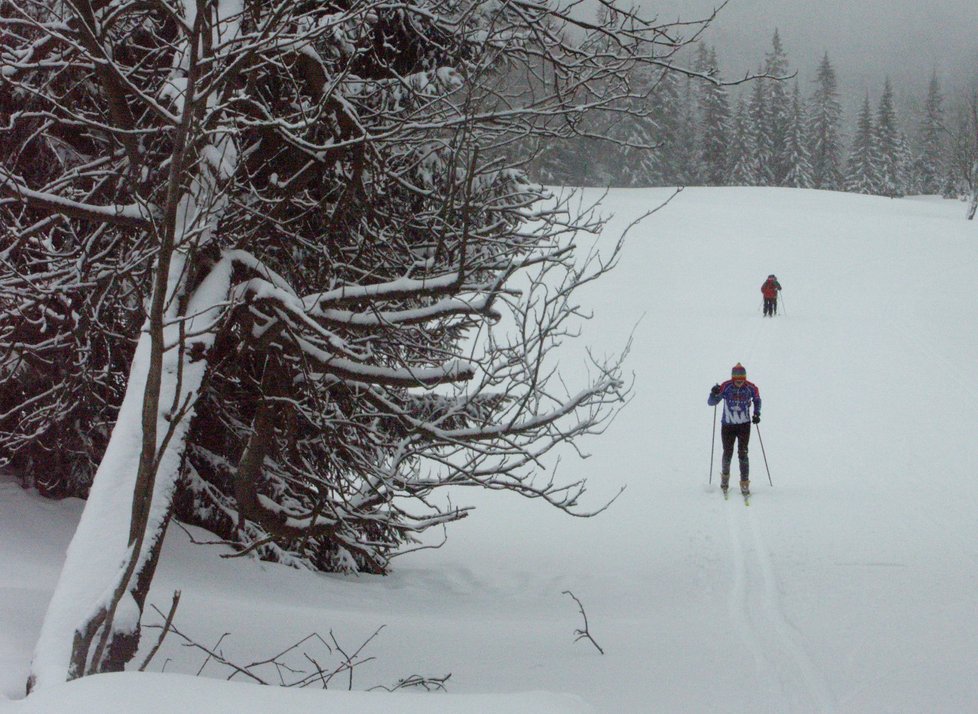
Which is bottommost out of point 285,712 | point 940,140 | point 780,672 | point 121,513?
point 780,672

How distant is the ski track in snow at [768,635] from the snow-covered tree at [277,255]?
1761 mm

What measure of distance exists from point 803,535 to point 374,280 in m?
6.22

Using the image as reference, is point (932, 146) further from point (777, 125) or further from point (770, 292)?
point (770, 292)

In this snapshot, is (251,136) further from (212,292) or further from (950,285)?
(950,285)

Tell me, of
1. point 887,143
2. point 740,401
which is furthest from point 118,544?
point 887,143

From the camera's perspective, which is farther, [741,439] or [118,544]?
[741,439]

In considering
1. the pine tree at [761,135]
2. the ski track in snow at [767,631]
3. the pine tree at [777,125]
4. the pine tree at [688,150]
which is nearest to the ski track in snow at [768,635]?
the ski track in snow at [767,631]

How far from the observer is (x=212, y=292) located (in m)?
4.44

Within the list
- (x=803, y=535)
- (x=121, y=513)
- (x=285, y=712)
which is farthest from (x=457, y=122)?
(x=803, y=535)

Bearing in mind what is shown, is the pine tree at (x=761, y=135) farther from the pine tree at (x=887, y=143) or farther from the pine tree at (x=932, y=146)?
the pine tree at (x=932, y=146)

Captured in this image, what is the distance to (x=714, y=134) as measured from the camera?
6656cm

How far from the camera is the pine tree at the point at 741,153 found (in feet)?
218

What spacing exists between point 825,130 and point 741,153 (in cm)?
1037

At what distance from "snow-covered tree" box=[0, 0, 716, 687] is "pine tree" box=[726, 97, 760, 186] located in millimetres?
64284
